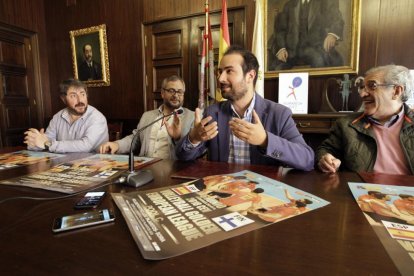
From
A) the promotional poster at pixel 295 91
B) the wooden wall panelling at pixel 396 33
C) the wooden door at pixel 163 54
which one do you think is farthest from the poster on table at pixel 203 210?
the wooden door at pixel 163 54

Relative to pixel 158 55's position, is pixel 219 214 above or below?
below

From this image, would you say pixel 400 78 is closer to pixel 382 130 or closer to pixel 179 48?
pixel 382 130

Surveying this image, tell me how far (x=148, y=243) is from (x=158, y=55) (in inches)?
135

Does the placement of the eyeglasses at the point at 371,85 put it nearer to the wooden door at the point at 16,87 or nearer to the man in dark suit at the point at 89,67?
the man in dark suit at the point at 89,67

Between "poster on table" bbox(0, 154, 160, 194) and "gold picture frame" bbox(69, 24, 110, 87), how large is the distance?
309 cm

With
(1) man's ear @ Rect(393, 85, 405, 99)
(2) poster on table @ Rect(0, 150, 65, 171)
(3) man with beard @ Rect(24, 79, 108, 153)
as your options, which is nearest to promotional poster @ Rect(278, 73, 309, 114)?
(1) man's ear @ Rect(393, 85, 405, 99)

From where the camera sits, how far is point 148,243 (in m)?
0.49

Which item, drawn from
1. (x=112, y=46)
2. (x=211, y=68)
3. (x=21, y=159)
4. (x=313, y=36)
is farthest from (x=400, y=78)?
(x=112, y=46)

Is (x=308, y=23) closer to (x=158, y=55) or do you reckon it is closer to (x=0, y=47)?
(x=158, y=55)

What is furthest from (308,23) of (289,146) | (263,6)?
(289,146)

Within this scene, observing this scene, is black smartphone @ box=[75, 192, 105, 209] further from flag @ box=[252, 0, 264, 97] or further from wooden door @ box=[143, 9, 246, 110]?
wooden door @ box=[143, 9, 246, 110]

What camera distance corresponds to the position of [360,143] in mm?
1344

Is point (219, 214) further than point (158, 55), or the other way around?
point (158, 55)

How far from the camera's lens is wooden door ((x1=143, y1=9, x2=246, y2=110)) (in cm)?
314
